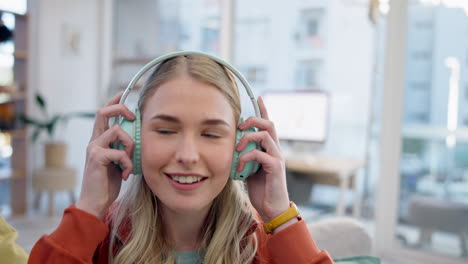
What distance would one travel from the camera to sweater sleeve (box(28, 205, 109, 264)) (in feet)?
2.86

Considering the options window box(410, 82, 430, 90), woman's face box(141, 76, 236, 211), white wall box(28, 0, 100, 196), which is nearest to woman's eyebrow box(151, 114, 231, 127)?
woman's face box(141, 76, 236, 211)

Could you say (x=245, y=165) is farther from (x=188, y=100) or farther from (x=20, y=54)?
(x=20, y=54)

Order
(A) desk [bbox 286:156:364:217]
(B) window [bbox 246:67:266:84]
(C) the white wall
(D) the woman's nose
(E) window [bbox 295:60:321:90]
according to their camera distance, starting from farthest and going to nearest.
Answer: (B) window [bbox 246:67:266:84]
(E) window [bbox 295:60:321:90]
(C) the white wall
(A) desk [bbox 286:156:364:217]
(D) the woman's nose

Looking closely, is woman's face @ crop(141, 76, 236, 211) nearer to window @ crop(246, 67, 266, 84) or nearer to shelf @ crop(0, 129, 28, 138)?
shelf @ crop(0, 129, 28, 138)

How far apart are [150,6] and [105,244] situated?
442 centimetres

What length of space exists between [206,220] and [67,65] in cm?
412

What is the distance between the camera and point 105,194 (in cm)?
95

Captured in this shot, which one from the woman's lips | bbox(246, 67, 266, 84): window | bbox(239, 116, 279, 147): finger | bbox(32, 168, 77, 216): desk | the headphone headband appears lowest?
bbox(32, 168, 77, 216): desk

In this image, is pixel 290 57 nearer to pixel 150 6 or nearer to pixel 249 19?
pixel 249 19

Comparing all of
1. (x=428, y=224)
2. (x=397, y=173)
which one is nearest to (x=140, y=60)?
(x=397, y=173)

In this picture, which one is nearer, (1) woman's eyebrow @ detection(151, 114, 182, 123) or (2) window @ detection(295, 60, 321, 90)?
(1) woman's eyebrow @ detection(151, 114, 182, 123)

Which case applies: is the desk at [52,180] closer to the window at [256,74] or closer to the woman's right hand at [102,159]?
the window at [256,74]

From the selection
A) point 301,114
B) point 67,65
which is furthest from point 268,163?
point 67,65

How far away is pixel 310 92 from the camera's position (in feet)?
10.7
